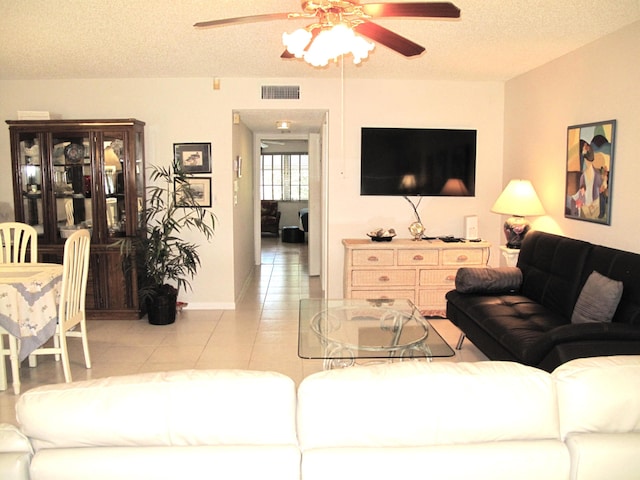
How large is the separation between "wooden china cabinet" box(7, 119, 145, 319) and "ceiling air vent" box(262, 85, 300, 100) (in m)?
1.35

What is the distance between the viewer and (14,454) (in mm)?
1297

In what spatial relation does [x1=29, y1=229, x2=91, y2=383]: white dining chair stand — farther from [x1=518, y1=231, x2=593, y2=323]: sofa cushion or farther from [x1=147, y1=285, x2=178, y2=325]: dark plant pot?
[x1=518, y1=231, x2=593, y2=323]: sofa cushion

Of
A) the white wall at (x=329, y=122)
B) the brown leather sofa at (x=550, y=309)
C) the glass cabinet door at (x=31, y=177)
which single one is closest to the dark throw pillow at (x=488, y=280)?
the brown leather sofa at (x=550, y=309)

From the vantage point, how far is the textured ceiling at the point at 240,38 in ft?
10.5

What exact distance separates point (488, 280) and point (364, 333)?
1.43 metres

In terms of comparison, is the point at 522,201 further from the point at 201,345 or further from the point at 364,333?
the point at 201,345

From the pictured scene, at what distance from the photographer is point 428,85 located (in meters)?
5.54

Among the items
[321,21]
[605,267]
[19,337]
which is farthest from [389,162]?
[19,337]

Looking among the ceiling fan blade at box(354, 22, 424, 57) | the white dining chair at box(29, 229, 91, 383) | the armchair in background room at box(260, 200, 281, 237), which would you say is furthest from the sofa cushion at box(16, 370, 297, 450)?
the armchair in background room at box(260, 200, 281, 237)

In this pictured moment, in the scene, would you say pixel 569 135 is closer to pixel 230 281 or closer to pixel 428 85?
pixel 428 85

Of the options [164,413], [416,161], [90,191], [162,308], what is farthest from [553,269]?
[90,191]

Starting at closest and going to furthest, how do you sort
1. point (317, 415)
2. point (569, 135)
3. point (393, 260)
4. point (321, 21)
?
1. point (317, 415)
2. point (321, 21)
3. point (569, 135)
4. point (393, 260)

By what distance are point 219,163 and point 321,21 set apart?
3.31 metres

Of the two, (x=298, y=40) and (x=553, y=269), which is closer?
(x=298, y=40)
